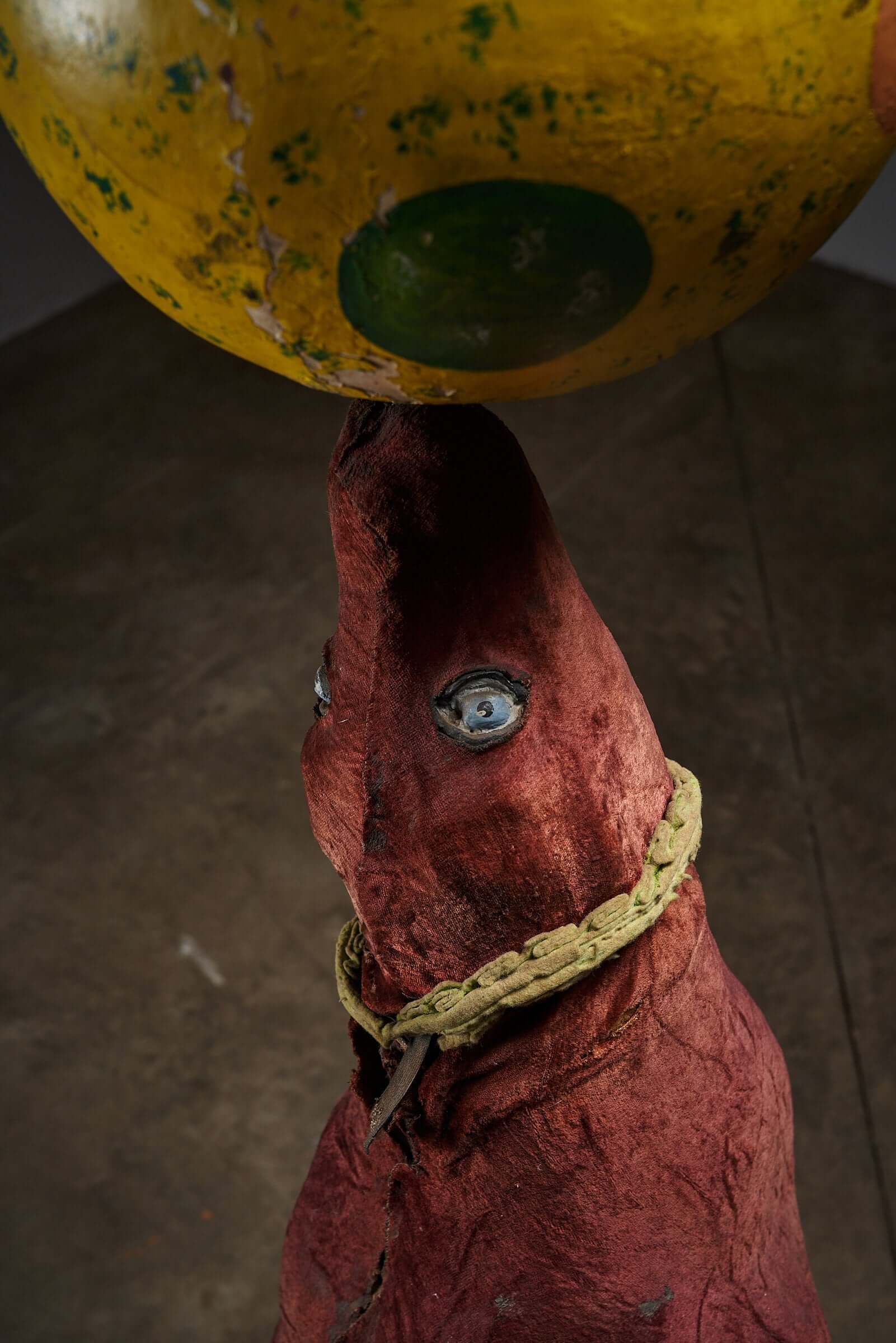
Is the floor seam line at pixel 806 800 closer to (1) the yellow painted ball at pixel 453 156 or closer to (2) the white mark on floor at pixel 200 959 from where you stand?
(2) the white mark on floor at pixel 200 959

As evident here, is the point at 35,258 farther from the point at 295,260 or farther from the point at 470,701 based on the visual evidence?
the point at 295,260

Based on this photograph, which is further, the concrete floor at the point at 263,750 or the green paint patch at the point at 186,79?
the concrete floor at the point at 263,750

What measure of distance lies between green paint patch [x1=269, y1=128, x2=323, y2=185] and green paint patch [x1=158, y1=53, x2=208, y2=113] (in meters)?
0.04

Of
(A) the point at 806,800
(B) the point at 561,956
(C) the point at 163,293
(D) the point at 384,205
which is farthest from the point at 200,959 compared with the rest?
(D) the point at 384,205

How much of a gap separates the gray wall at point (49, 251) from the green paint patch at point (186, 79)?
2.99 meters

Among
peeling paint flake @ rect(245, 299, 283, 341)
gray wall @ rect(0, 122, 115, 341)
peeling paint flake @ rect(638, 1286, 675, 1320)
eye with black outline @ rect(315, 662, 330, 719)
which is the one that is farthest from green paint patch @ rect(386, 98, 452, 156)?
gray wall @ rect(0, 122, 115, 341)

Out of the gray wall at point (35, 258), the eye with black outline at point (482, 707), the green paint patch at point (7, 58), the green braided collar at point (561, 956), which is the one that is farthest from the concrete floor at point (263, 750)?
the green paint patch at point (7, 58)

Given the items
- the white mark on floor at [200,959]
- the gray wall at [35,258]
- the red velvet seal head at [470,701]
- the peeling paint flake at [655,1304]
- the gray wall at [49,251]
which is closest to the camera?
the red velvet seal head at [470,701]

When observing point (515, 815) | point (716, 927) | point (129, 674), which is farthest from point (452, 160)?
point (129, 674)

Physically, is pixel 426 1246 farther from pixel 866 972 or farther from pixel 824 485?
pixel 824 485

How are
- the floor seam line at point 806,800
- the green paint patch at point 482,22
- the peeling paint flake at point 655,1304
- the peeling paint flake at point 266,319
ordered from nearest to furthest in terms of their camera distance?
the green paint patch at point 482,22, the peeling paint flake at point 266,319, the peeling paint flake at point 655,1304, the floor seam line at point 806,800

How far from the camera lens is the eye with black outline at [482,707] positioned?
36.5 inches

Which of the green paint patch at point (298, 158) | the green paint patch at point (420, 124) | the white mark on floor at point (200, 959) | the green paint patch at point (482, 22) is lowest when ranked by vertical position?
the white mark on floor at point (200, 959)

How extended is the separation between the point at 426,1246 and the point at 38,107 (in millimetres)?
830
